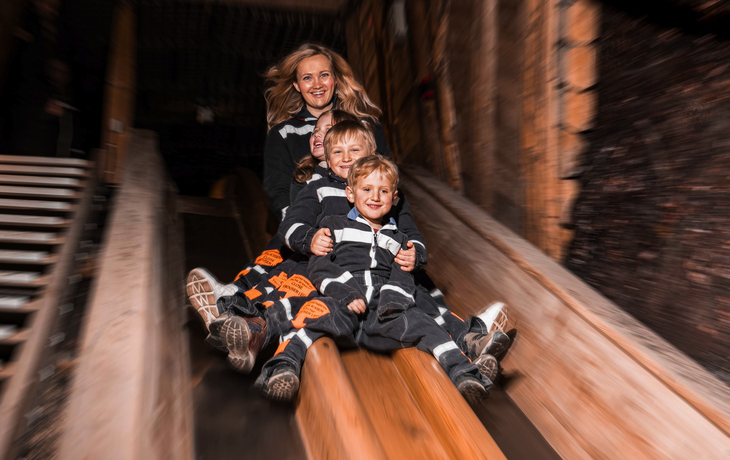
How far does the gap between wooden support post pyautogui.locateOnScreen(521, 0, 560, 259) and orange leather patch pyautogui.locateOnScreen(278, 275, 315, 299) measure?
3.26ft

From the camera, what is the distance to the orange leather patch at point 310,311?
128 cm

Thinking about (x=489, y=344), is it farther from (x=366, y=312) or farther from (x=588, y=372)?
(x=366, y=312)

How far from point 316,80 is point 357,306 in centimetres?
123

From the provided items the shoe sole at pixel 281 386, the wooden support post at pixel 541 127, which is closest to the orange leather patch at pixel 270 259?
the shoe sole at pixel 281 386

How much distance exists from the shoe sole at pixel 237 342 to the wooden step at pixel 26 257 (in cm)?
67

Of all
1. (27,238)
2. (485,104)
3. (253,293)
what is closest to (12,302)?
(27,238)

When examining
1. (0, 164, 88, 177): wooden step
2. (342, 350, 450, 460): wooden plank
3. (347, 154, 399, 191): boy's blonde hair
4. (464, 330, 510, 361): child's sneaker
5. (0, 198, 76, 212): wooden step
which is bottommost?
(342, 350, 450, 460): wooden plank

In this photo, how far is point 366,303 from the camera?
1347mm

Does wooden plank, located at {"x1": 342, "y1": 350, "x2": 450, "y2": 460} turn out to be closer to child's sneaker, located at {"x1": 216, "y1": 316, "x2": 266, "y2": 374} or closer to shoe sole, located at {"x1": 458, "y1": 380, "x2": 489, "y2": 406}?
shoe sole, located at {"x1": 458, "y1": 380, "x2": 489, "y2": 406}

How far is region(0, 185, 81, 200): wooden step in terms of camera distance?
69.6 inches

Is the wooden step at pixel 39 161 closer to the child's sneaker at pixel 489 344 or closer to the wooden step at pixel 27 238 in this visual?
the wooden step at pixel 27 238

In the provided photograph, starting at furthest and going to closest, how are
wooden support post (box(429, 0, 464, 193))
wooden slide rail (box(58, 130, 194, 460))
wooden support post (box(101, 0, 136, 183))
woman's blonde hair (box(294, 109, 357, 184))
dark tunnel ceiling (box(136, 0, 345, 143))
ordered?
dark tunnel ceiling (box(136, 0, 345, 143)) → wooden support post (box(429, 0, 464, 193)) → wooden support post (box(101, 0, 136, 183)) → woman's blonde hair (box(294, 109, 357, 184)) → wooden slide rail (box(58, 130, 194, 460))

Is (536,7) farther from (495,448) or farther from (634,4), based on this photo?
(495,448)

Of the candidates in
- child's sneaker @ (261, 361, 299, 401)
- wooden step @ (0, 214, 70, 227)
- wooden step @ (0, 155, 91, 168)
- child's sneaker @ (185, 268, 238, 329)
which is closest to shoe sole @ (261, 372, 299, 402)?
child's sneaker @ (261, 361, 299, 401)
